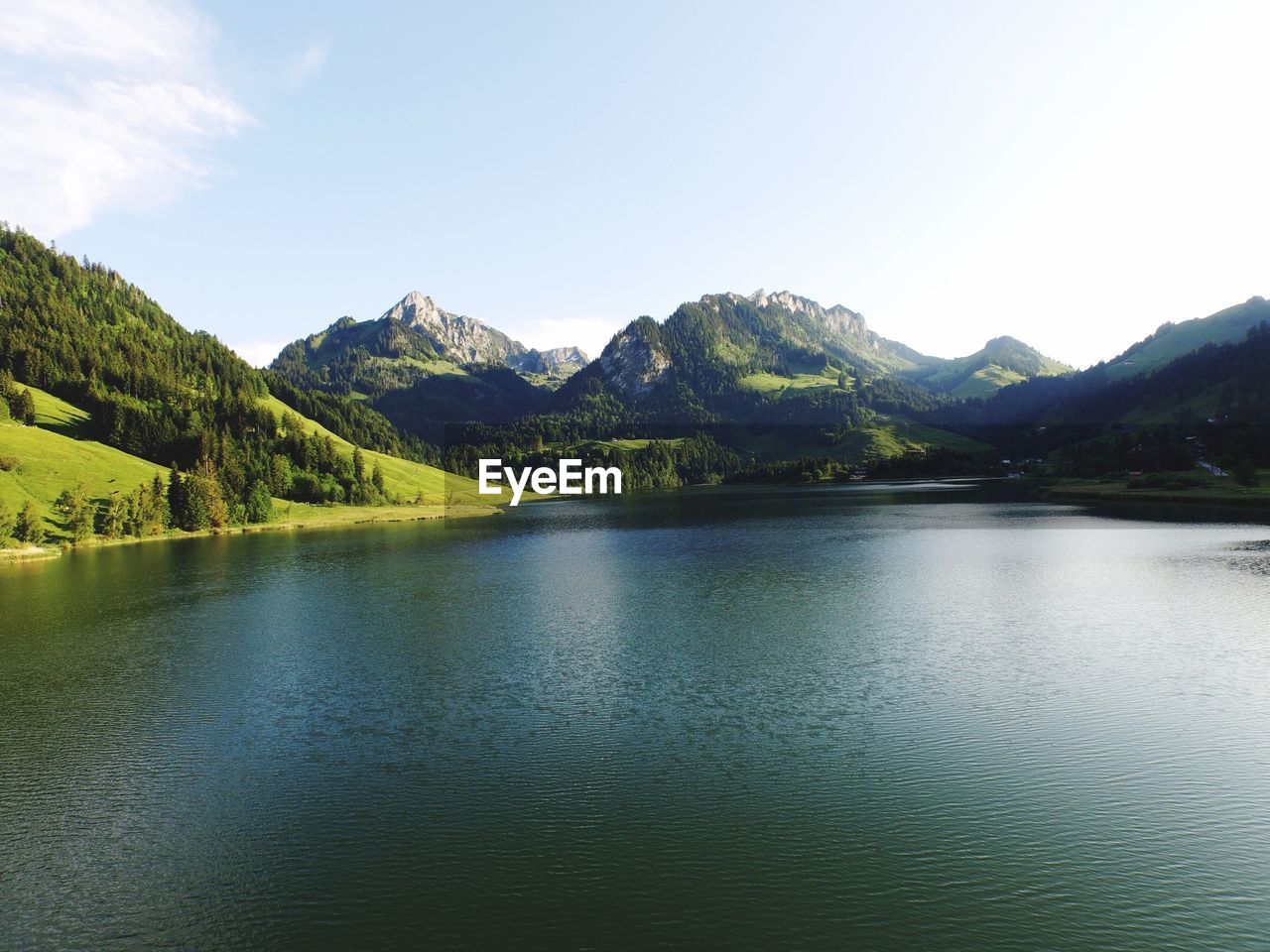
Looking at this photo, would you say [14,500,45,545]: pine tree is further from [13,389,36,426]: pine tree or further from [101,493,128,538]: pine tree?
[13,389,36,426]: pine tree

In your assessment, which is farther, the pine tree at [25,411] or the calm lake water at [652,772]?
the pine tree at [25,411]

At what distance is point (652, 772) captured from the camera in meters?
28.2

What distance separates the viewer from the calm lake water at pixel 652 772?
63.1 ft

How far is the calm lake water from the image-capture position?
19.2 metres

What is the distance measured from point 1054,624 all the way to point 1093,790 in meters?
28.9

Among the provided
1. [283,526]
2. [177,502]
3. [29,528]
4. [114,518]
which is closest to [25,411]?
[177,502]

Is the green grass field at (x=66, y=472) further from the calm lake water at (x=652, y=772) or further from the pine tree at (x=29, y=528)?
the calm lake water at (x=652, y=772)

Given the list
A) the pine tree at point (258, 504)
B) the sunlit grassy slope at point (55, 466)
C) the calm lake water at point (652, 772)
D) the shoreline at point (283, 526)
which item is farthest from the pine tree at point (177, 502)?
the calm lake water at point (652, 772)

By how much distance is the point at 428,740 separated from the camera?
32.2 metres

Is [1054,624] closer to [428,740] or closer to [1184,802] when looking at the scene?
[1184,802]

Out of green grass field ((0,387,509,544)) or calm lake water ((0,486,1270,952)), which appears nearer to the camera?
calm lake water ((0,486,1270,952))

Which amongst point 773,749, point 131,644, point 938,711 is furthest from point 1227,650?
point 131,644

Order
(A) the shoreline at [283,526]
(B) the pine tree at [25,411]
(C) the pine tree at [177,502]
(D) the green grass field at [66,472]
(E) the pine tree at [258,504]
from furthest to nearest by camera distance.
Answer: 1. (B) the pine tree at [25,411]
2. (E) the pine tree at [258,504]
3. (C) the pine tree at [177,502]
4. (D) the green grass field at [66,472]
5. (A) the shoreline at [283,526]

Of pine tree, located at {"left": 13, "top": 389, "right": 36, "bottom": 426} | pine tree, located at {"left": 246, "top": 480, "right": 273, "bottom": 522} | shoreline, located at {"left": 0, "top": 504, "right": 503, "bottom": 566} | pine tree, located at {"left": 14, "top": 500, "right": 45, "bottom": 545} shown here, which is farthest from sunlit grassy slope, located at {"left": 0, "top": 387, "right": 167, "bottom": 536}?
pine tree, located at {"left": 246, "top": 480, "right": 273, "bottom": 522}
